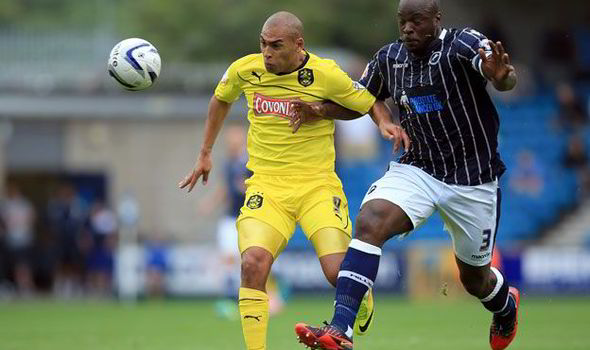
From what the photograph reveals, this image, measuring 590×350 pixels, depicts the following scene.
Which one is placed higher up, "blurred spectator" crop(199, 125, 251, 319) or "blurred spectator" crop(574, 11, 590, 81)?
"blurred spectator" crop(574, 11, 590, 81)

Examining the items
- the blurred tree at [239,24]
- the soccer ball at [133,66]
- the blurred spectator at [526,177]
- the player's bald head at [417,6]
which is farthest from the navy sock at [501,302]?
the blurred tree at [239,24]

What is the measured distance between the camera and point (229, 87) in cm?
880

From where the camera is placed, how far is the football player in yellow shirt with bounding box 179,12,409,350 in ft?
27.5

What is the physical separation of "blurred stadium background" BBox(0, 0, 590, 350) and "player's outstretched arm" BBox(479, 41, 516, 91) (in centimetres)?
779

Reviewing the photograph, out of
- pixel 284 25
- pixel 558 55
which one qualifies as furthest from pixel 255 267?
pixel 558 55

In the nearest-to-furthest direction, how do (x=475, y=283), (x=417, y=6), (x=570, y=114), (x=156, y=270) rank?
(x=417, y=6)
(x=475, y=283)
(x=156, y=270)
(x=570, y=114)

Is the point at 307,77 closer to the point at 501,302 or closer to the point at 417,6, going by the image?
the point at 417,6

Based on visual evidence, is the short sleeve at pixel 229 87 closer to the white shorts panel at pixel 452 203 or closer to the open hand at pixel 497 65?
the white shorts panel at pixel 452 203

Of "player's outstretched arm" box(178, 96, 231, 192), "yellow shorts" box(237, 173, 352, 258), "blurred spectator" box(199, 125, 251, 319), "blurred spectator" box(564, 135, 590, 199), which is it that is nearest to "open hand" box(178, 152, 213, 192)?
"player's outstretched arm" box(178, 96, 231, 192)

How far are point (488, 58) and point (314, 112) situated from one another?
58.9 inches

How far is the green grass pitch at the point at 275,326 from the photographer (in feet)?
35.8

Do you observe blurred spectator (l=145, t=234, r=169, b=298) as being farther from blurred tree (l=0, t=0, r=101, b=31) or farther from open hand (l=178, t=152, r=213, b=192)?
blurred tree (l=0, t=0, r=101, b=31)

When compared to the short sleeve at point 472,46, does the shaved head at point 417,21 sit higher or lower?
higher

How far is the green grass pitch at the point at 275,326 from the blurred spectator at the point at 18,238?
365 cm
